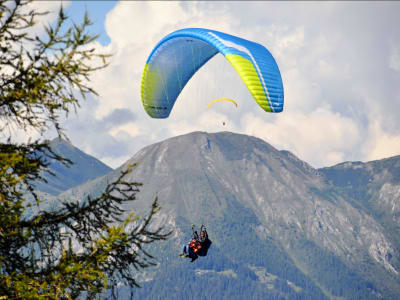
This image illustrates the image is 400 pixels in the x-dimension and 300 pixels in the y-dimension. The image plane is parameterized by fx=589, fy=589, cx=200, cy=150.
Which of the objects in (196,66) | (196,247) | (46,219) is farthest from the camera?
(196,66)

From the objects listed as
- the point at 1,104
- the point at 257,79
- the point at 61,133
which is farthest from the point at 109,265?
the point at 257,79

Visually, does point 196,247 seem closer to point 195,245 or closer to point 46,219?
point 195,245

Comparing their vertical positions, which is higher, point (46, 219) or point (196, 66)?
point (196, 66)

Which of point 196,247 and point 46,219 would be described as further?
point 196,247

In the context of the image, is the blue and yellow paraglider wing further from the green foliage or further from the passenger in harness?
the green foliage

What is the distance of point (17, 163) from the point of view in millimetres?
10156

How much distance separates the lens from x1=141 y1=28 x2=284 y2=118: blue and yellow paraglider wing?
24.7 m

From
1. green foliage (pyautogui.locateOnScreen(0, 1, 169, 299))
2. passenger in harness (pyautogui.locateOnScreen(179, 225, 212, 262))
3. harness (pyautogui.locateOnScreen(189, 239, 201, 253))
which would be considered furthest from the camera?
harness (pyautogui.locateOnScreen(189, 239, 201, 253))

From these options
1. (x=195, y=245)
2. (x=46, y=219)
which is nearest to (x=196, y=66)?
(x=195, y=245)

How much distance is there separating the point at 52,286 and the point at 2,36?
4.41m

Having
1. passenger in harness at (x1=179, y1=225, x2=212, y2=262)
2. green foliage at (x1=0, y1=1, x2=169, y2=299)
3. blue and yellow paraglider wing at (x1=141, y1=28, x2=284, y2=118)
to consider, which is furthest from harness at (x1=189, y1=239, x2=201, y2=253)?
green foliage at (x1=0, y1=1, x2=169, y2=299)

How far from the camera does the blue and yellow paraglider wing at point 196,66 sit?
81.1ft

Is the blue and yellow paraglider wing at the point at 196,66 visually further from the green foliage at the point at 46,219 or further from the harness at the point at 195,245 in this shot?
the green foliage at the point at 46,219

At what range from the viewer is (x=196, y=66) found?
3628 centimetres
